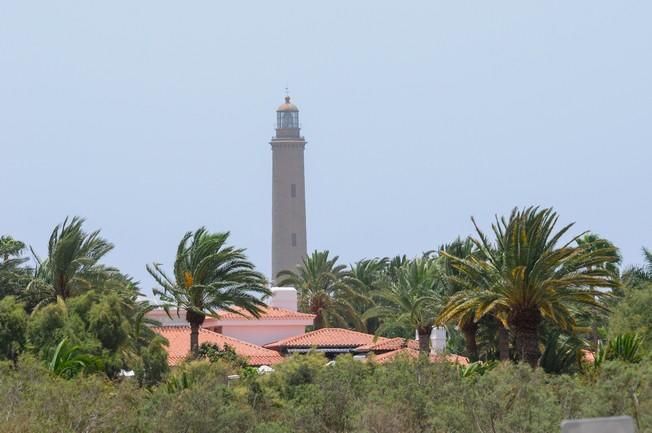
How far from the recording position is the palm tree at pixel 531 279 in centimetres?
3669

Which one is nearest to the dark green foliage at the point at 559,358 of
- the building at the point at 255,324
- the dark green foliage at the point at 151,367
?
the dark green foliage at the point at 151,367

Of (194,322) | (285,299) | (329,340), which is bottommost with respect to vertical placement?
(329,340)

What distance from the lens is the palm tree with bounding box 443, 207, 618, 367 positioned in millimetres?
36688

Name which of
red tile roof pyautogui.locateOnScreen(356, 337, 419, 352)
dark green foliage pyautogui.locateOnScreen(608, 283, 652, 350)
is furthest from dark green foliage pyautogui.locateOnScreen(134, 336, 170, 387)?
red tile roof pyautogui.locateOnScreen(356, 337, 419, 352)

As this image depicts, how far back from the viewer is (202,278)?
48.7 meters

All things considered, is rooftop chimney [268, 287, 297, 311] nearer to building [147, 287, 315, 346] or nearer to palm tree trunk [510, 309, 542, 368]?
building [147, 287, 315, 346]

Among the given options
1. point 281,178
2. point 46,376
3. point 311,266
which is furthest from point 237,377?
point 281,178

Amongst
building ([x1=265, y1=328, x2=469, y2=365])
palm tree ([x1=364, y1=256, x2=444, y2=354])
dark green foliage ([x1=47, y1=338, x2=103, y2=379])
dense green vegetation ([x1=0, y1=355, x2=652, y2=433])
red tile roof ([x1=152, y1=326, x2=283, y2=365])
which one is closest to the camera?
dense green vegetation ([x1=0, y1=355, x2=652, y2=433])

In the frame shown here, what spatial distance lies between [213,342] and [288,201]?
61865 mm

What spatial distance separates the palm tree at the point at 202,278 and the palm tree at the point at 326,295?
30176 millimetres

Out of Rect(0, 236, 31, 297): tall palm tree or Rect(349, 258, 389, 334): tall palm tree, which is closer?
Rect(0, 236, 31, 297): tall palm tree

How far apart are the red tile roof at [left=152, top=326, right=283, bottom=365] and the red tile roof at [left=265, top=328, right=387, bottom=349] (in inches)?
49.3

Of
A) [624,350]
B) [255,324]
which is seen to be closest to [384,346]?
[255,324]

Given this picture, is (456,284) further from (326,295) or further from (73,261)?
(326,295)
